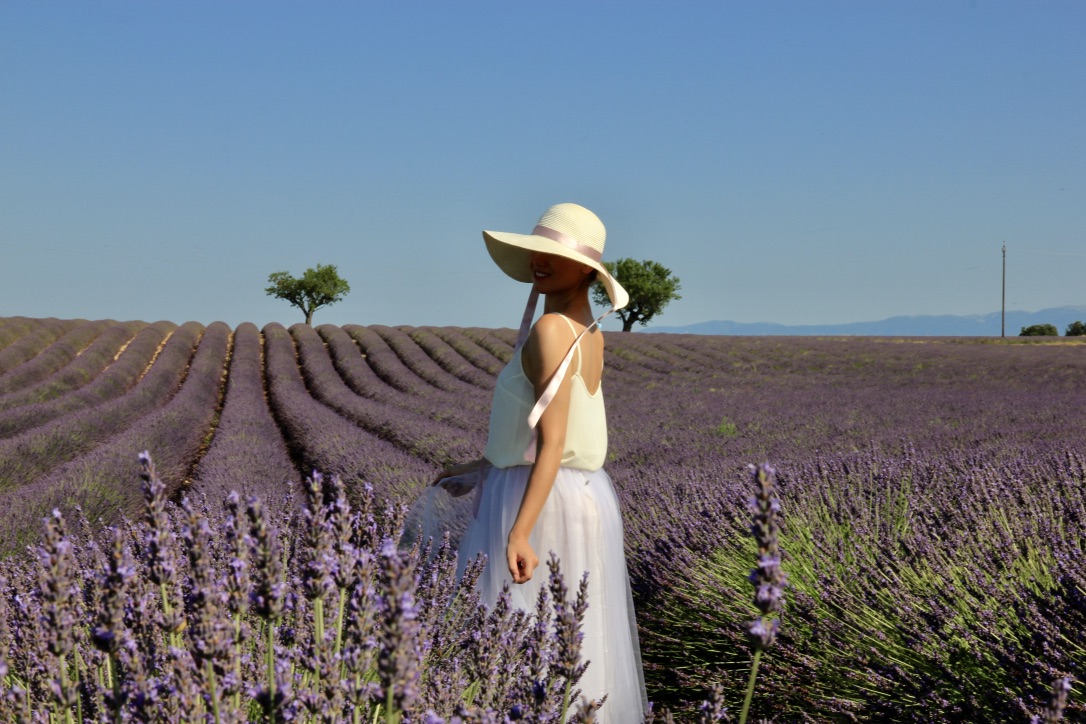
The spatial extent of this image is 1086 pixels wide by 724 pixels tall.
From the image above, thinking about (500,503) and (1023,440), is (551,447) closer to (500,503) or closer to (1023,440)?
(500,503)

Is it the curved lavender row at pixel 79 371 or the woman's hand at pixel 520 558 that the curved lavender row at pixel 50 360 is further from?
the woman's hand at pixel 520 558

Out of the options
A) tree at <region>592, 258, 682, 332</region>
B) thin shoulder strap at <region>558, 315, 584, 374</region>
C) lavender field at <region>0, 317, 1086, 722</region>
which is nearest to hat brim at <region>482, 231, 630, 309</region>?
thin shoulder strap at <region>558, 315, 584, 374</region>

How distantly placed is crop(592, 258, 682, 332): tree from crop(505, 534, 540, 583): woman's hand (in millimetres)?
48159

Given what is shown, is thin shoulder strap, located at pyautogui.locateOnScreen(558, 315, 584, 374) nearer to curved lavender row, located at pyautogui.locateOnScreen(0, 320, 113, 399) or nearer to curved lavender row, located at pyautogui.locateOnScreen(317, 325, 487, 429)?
curved lavender row, located at pyautogui.locateOnScreen(317, 325, 487, 429)

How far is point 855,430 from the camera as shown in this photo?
710cm

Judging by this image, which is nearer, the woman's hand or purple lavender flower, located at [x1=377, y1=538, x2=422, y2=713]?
purple lavender flower, located at [x1=377, y1=538, x2=422, y2=713]

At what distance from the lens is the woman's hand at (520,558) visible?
2.10 metres

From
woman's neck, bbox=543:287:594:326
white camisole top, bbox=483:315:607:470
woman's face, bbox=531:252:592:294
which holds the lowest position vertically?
white camisole top, bbox=483:315:607:470

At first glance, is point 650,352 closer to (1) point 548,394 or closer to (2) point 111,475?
(2) point 111,475

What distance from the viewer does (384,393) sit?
16.1 meters

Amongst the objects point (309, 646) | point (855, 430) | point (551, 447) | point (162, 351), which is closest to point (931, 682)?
point (551, 447)

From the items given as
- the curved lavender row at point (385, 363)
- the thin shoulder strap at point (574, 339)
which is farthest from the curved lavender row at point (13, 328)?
the thin shoulder strap at point (574, 339)

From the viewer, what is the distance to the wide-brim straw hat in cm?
227

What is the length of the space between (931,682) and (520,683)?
1229mm
